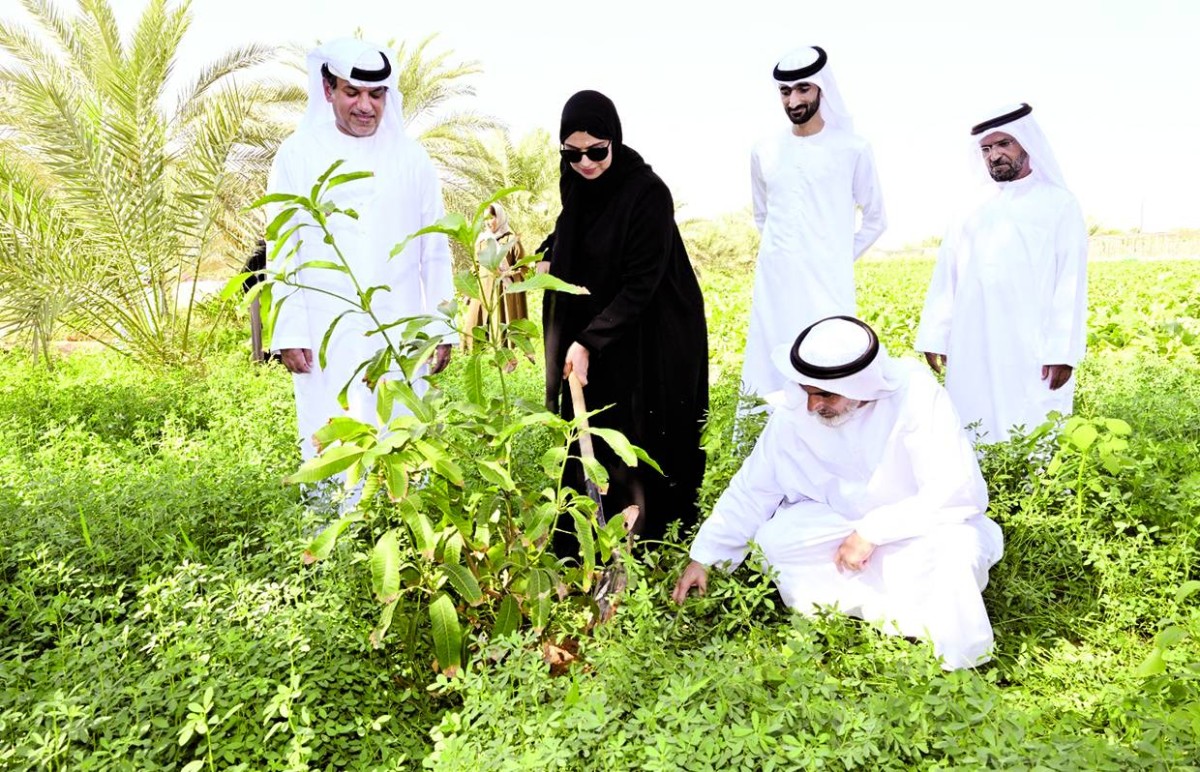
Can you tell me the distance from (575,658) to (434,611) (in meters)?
0.43

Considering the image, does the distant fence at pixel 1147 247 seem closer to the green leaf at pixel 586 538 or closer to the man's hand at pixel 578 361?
the man's hand at pixel 578 361

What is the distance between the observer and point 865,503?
2998 millimetres

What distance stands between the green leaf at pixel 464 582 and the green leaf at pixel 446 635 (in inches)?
1.9

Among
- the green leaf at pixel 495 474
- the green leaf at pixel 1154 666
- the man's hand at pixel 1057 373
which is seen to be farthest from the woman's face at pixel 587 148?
the green leaf at pixel 1154 666

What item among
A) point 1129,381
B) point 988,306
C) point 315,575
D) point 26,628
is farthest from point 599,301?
point 1129,381

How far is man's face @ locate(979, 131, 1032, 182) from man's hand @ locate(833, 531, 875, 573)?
211 centimetres

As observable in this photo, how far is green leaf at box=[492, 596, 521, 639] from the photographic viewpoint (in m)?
2.56

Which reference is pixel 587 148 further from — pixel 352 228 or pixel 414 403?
pixel 414 403

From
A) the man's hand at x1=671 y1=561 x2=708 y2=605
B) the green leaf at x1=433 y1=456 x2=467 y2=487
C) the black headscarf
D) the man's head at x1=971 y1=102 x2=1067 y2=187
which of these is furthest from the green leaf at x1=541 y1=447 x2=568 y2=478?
the man's head at x1=971 y1=102 x2=1067 y2=187

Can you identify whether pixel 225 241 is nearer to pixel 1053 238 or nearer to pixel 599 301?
pixel 599 301

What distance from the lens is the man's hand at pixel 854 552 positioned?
2.88 m

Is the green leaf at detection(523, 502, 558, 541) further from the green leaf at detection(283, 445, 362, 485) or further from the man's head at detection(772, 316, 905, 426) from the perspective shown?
the man's head at detection(772, 316, 905, 426)

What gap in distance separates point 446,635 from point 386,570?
0.25 metres

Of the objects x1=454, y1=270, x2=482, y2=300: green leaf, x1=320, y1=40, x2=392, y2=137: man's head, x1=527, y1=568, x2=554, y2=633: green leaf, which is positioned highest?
x1=320, y1=40, x2=392, y2=137: man's head
